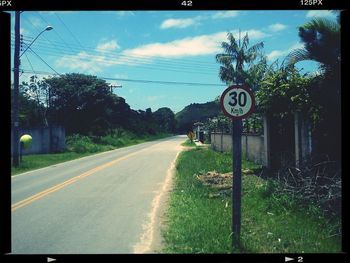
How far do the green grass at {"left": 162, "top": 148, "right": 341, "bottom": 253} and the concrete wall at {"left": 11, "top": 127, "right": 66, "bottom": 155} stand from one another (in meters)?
21.8

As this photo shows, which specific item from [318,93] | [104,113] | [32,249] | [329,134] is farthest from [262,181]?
[104,113]

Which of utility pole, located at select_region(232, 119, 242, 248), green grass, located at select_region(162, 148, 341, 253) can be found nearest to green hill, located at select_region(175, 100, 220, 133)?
green grass, located at select_region(162, 148, 341, 253)

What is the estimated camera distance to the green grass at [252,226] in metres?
5.95

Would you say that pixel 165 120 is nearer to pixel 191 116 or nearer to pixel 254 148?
pixel 191 116

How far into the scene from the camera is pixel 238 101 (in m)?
5.69

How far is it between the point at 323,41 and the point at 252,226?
4243 mm

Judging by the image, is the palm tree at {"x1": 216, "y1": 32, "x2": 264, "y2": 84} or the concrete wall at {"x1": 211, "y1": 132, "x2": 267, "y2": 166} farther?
the palm tree at {"x1": 216, "y1": 32, "x2": 264, "y2": 84}

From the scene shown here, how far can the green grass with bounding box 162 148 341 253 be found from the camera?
234 inches

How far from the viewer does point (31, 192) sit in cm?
1248
